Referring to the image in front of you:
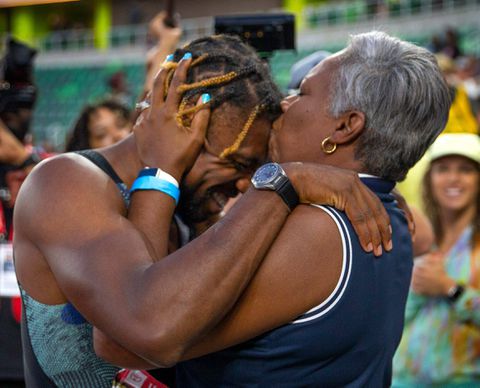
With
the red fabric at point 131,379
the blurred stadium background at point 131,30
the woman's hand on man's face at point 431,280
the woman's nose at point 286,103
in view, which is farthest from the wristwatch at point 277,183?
the blurred stadium background at point 131,30

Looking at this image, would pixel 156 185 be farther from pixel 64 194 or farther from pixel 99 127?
pixel 99 127

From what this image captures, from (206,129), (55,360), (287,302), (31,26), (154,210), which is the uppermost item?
(206,129)

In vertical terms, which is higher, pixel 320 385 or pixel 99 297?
pixel 99 297

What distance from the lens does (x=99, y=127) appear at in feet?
15.9

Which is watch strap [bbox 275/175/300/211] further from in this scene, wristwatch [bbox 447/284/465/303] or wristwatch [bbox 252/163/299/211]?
wristwatch [bbox 447/284/465/303]

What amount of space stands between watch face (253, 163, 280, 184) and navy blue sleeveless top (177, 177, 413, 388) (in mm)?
140

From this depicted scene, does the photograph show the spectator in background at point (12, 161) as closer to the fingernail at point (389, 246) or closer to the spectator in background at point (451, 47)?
the fingernail at point (389, 246)

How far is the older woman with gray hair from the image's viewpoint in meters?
1.80

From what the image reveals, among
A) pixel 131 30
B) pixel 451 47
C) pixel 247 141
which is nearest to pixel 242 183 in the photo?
pixel 247 141

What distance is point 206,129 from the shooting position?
7.04 ft

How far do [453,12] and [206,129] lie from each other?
16415mm

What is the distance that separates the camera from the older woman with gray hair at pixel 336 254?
1.80 m

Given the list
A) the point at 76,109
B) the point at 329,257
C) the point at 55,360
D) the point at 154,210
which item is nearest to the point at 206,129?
the point at 154,210

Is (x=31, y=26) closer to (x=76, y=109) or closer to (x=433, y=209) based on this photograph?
(x=76, y=109)
